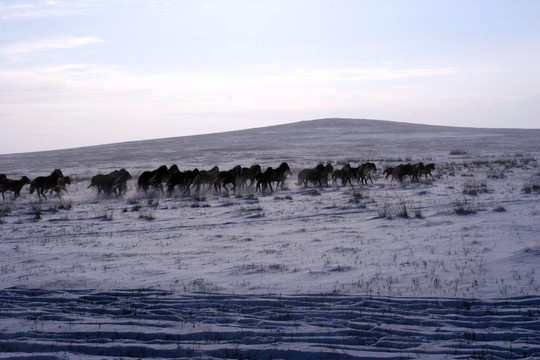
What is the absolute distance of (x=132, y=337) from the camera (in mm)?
6492

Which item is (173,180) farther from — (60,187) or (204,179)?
(60,187)

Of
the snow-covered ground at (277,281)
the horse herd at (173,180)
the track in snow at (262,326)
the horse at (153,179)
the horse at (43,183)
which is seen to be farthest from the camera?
the horse at (153,179)

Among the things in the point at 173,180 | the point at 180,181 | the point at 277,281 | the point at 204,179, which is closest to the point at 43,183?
the point at 173,180

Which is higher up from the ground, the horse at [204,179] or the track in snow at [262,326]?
the horse at [204,179]

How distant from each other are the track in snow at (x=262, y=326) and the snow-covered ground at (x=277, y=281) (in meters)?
0.02

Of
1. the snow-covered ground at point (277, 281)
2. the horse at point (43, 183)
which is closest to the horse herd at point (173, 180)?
the horse at point (43, 183)

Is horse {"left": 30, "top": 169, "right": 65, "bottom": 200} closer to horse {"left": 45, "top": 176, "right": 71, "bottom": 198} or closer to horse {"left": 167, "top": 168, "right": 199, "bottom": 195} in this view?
horse {"left": 45, "top": 176, "right": 71, "bottom": 198}

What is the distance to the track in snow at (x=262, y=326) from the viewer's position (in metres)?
5.97

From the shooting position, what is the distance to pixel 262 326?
674 cm

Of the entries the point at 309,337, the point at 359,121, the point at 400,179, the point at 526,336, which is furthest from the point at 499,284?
the point at 359,121

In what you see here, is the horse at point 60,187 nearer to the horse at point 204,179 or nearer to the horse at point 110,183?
the horse at point 110,183

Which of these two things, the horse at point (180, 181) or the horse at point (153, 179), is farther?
the horse at point (153, 179)

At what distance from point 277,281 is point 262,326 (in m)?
2.07

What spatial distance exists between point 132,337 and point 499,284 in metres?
5.04
